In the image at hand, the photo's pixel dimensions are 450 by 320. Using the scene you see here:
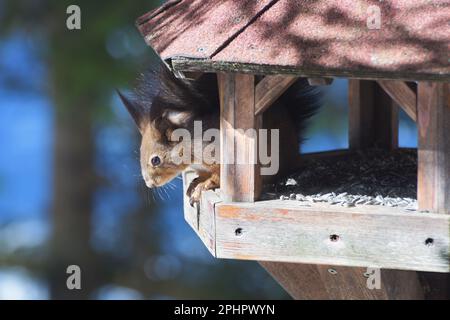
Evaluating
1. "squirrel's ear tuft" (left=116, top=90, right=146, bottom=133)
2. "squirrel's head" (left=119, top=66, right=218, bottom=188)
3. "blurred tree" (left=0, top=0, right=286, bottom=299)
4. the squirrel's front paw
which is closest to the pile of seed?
the squirrel's front paw

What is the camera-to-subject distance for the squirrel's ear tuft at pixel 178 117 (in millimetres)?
3154

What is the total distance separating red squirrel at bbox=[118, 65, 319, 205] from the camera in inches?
120

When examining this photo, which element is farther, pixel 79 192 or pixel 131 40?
pixel 79 192

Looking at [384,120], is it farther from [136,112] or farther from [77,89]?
[77,89]

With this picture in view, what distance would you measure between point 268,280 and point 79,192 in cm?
158

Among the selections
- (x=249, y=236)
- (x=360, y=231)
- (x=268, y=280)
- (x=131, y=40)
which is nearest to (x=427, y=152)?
(x=360, y=231)

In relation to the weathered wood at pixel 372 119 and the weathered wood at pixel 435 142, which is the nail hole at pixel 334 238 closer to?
the weathered wood at pixel 435 142

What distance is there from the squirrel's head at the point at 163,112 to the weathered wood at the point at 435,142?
88 centimetres

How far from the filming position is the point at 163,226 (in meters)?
6.83

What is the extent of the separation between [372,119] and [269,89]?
4.10ft

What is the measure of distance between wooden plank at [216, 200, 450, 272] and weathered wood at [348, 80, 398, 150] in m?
1.13

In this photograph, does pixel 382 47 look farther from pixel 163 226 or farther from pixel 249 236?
pixel 163 226

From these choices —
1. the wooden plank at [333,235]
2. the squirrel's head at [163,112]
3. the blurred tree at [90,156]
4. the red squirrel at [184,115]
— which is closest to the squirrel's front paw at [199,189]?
the red squirrel at [184,115]
